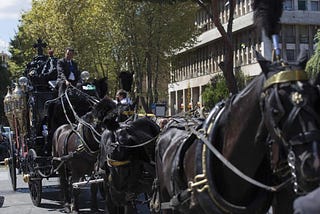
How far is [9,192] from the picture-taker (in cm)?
1502

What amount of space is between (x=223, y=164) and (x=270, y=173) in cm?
35

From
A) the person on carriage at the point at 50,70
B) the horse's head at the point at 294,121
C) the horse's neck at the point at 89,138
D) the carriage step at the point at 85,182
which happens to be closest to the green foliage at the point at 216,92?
the person on carriage at the point at 50,70

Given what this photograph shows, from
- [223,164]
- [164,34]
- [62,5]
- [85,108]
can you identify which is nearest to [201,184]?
[223,164]

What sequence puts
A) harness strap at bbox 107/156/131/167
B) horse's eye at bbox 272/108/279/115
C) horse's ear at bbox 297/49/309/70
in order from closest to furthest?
horse's eye at bbox 272/108/279/115, horse's ear at bbox 297/49/309/70, harness strap at bbox 107/156/131/167

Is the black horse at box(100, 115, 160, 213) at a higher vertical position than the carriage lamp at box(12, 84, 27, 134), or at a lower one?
lower

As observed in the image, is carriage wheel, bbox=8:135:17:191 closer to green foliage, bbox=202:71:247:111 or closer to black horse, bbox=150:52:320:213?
black horse, bbox=150:52:320:213

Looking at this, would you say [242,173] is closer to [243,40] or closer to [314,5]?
[243,40]

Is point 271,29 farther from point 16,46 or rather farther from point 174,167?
point 16,46

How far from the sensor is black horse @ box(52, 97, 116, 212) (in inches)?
365

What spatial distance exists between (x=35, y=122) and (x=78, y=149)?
3072mm

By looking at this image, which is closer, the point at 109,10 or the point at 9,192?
the point at 9,192

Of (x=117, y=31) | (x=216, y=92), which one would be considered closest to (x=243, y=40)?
(x=216, y=92)

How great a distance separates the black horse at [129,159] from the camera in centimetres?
746

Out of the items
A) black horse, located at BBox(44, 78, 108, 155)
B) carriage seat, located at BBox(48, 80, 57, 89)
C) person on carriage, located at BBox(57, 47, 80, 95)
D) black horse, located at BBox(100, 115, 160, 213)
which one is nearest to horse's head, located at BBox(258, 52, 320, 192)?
black horse, located at BBox(100, 115, 160, 213)
